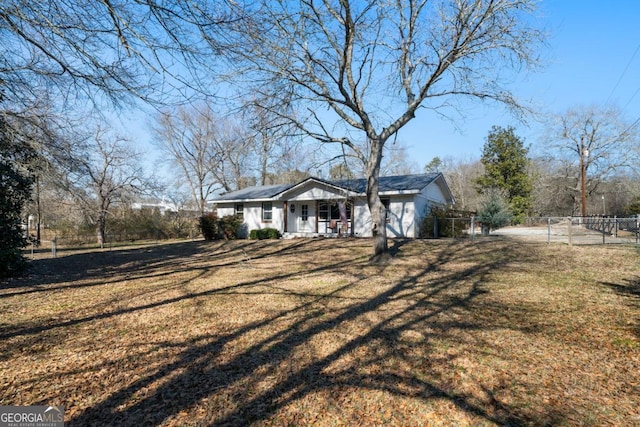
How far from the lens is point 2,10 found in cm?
409

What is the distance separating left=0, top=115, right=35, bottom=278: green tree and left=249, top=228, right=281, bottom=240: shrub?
41.0 feet

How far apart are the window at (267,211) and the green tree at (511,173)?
21223 millimetres

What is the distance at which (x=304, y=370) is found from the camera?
384 cm

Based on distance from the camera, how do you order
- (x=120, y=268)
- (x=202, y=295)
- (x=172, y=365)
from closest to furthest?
(x=172, y=365), (x=202, y=295), (x=120, y=268)

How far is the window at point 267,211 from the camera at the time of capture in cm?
2262

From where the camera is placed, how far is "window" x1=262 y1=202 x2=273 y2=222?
74.2 ft

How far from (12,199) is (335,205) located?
14.8 metres

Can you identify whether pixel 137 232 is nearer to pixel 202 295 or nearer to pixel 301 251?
pixel 301 251

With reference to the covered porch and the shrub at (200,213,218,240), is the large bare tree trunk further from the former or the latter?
the shrub at (200,213,218,240)

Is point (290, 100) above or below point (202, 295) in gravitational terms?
above

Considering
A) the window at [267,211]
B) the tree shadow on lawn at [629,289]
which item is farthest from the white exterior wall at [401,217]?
the tree shadow on lawn at [629,289]

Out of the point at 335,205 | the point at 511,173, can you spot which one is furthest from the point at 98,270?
the point at 511,173

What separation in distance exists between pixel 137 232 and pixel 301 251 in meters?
18.9

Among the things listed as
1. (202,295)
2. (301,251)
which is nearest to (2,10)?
(202,295)
